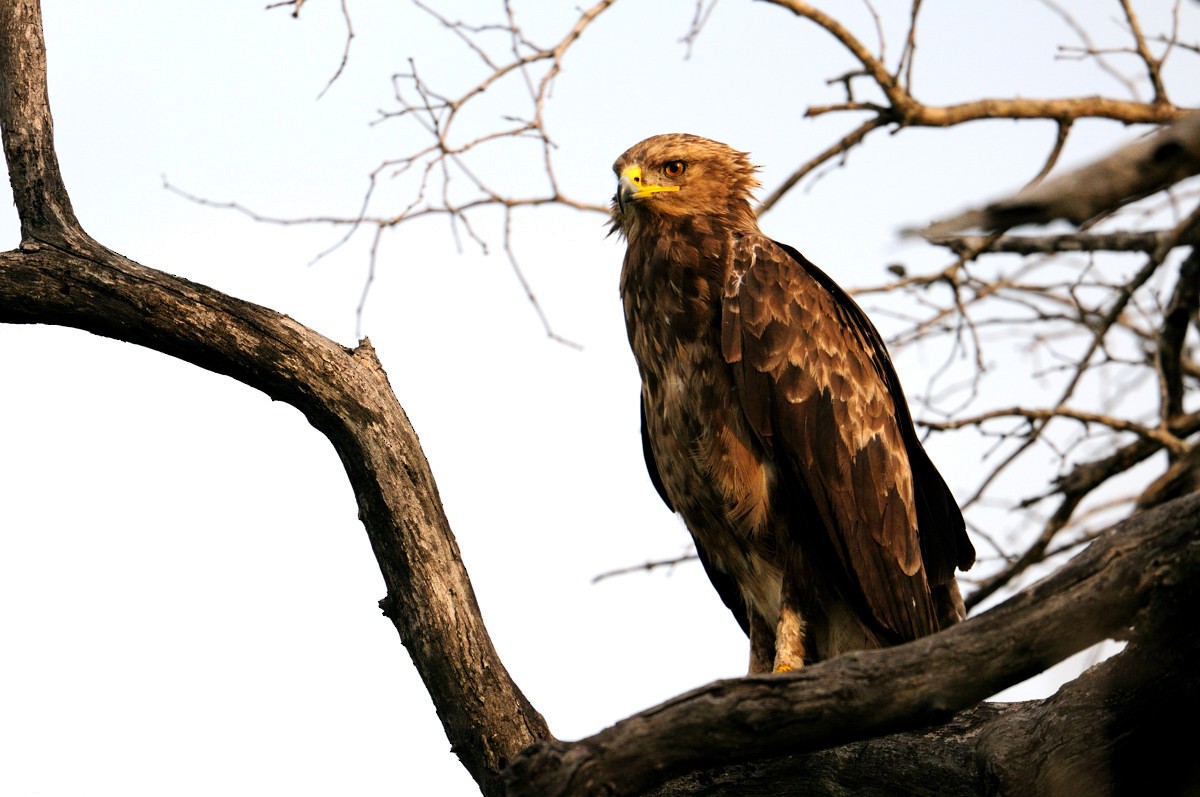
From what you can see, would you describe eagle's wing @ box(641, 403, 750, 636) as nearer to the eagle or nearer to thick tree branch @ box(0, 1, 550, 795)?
the eagle

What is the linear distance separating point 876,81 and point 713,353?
270 centimetres

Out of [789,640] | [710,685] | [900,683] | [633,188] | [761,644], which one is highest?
[633,188]

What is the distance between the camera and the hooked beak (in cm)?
546

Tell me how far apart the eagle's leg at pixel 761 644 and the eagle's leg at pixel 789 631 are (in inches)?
12.7

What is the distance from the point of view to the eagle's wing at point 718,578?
18.9 ft

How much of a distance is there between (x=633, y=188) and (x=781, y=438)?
1.35m

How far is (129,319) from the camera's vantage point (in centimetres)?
385

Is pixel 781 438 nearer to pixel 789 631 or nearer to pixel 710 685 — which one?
pixel 789 631

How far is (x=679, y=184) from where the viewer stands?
5578 mm

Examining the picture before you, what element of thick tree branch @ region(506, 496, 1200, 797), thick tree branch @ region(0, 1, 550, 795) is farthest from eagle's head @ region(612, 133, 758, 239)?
thick tree branch @ region(506, 496, 1200, 797)

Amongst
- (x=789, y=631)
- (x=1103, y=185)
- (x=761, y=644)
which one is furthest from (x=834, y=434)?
(x=1103, y=185)

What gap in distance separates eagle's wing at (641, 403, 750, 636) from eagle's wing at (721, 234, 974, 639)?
0.87 metres

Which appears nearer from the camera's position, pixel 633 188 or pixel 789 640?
pixel 789 640

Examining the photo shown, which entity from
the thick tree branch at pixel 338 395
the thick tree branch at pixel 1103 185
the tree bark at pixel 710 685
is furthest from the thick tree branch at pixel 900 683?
the thick tree branch at pixel 1103 185
